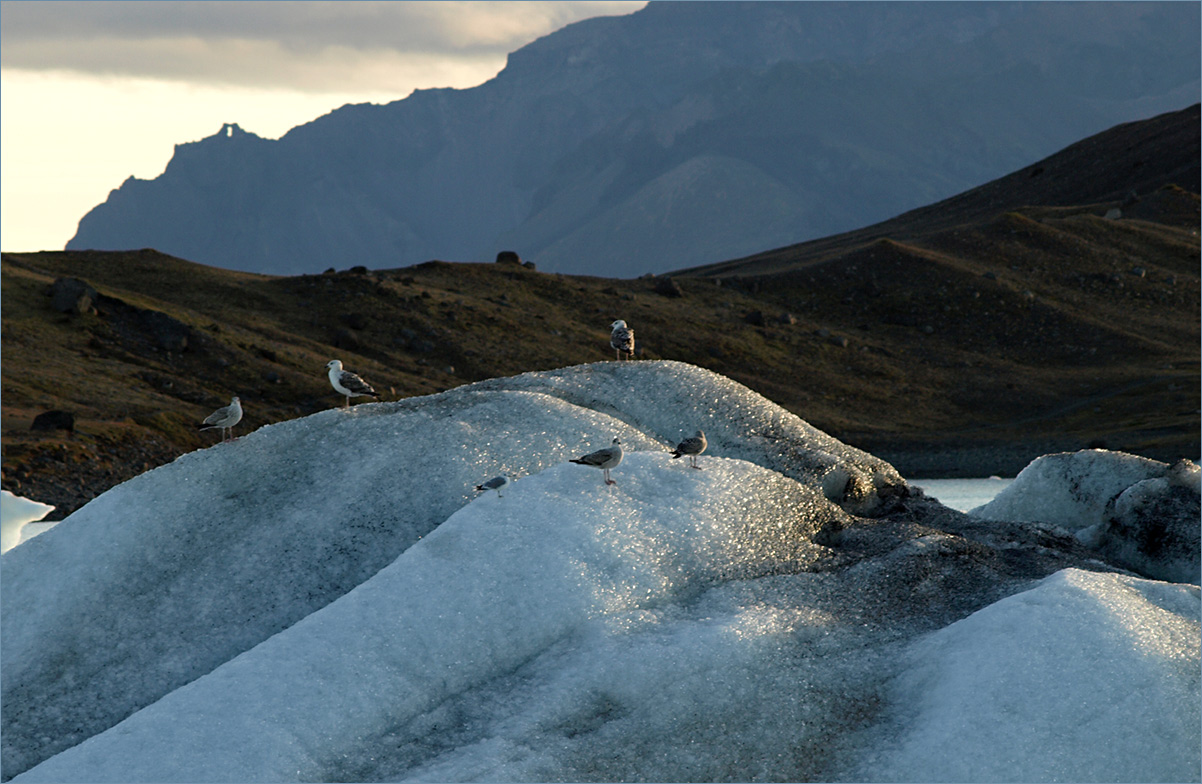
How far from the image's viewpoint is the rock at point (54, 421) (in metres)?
53.4

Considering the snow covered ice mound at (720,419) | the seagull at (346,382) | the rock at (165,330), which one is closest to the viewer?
the snow covered ice mound at (720,419)

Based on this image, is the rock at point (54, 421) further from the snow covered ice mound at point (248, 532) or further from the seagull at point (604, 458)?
the seagull at point (604, 458)

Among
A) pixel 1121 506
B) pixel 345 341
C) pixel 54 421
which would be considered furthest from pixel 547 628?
pixel 345 341

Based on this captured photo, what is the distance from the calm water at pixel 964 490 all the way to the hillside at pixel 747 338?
402cm

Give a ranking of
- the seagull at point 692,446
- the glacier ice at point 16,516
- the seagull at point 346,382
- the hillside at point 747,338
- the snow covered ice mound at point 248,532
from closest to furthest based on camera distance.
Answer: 1. the snow covered ice mound at point 248,532
2. the seagull at point 692,446
3. the seagull at point 346,382
4. the glacier ice at point 16,516
5. the hillside at point 747,338

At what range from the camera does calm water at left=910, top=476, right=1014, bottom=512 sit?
5450cm

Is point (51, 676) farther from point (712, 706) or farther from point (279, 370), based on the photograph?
point (279, 370)

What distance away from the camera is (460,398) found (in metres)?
25.0

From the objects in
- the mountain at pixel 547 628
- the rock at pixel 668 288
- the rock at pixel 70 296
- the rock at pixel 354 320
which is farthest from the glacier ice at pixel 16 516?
the rock at pixel 668 288

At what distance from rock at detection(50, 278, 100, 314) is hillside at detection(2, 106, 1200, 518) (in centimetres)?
77

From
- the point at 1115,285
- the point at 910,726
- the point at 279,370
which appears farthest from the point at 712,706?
the point at 1115,285

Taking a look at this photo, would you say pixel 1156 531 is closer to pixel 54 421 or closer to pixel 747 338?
pixel 54 421

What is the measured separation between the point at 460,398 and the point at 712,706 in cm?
1151

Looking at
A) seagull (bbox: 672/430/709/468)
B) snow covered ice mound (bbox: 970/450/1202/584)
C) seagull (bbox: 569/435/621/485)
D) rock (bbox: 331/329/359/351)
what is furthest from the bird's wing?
rock (bbox: 331/329/359/351)
